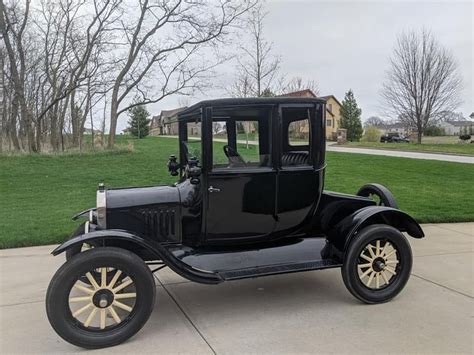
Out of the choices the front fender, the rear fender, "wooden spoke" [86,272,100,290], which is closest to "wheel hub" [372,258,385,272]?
the front fender

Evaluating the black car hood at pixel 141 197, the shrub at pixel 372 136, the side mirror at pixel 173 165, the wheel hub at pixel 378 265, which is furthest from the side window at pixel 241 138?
the shrub at pixel 372 136

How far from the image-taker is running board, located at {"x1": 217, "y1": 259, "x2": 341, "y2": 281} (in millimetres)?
3412

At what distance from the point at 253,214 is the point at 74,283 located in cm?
155

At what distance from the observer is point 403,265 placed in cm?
379

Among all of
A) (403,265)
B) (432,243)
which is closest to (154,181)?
(432,243)

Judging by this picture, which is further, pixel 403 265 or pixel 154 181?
pixel 154 181

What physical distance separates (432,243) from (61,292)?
15.4 feet

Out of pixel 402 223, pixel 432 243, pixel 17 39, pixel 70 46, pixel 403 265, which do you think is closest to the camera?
pixel 403 265

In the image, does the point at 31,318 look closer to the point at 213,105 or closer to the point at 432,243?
the point at 213,105

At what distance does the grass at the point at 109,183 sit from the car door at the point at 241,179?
2841mm

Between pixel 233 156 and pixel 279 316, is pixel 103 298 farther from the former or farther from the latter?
pixel 233 156

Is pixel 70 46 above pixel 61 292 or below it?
above

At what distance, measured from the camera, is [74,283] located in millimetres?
2977

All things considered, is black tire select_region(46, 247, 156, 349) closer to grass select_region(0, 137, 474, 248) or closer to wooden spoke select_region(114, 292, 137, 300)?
wooden spoke select_region(114, 292, 137, 300)
